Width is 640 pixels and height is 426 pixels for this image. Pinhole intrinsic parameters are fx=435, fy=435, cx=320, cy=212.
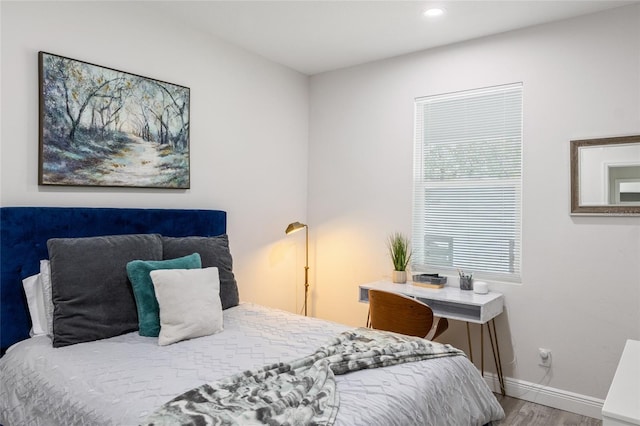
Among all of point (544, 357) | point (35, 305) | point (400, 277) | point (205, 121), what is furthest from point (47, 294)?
point (544, 357)

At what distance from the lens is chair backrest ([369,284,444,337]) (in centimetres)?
280

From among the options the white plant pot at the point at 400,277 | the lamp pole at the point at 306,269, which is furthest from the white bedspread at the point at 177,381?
the lamp pole at the point at 306,269

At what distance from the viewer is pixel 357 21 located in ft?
10.1

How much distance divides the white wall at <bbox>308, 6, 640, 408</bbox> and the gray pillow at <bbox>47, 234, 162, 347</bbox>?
7.13 ft

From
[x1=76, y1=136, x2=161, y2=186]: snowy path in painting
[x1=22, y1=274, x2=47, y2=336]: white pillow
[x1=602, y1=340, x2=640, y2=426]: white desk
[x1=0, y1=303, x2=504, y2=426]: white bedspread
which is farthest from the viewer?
[x1=76, y1=136, x2=161, y2=186]: snowy path in painting

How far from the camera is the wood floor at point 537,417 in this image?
9.20 feet

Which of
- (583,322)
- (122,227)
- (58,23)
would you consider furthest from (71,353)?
(583,322)

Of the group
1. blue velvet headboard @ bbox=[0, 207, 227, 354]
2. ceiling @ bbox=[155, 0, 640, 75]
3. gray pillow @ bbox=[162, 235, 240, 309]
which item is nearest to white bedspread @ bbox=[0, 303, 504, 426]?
blue velvet headboard @ bbox=[0, 207, 227, 354]

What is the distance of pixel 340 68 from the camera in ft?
13.5

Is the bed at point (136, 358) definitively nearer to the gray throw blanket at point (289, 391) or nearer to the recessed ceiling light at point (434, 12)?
the gray throw blanket at point (289, 391)

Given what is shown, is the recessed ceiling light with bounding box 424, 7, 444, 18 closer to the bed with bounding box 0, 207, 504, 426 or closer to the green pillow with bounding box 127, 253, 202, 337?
the bed with bounding box 0, 207, 504, 426

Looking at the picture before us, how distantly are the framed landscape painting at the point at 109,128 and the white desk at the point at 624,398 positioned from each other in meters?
2.68

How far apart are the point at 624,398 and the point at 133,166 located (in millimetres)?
2762

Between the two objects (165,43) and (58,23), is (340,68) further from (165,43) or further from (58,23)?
(58,23)
